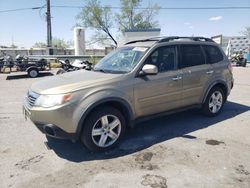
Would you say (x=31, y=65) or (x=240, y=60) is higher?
(x=240, y=60)

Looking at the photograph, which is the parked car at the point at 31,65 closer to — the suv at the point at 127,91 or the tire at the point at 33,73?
the tire at the point at 33,73

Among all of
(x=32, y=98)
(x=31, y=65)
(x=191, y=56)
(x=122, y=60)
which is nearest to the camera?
(x=32, y=98)

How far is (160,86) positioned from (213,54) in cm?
197

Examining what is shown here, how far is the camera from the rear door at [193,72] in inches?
188

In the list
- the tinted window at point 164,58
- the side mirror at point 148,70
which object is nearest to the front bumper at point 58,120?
the side mirror at point 148,70

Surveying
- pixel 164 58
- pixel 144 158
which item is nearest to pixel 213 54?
pixel 164 58

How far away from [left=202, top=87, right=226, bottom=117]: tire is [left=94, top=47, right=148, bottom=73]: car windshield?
2083 millimetres

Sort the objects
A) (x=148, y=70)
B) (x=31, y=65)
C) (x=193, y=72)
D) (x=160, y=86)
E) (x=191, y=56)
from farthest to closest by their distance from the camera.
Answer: (x=31, y=65)
(x=191, y=56)
(x=193, y=72)
(x=160, y=86)
(x=148, y=70)

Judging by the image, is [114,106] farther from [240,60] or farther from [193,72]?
[240,60]

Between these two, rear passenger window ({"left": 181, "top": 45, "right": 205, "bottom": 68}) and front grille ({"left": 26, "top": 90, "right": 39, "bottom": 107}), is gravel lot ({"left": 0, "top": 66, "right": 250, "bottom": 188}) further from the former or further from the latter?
rear passenger window ({"left": 181, "top": 45, "right": 205, "bottom": 68})

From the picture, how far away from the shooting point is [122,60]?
14.8 feet

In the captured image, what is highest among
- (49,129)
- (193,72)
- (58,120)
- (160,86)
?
(193,72)

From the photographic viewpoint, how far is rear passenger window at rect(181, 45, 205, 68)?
4791mm

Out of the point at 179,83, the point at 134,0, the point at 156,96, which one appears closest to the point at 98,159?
the point at 156,96
